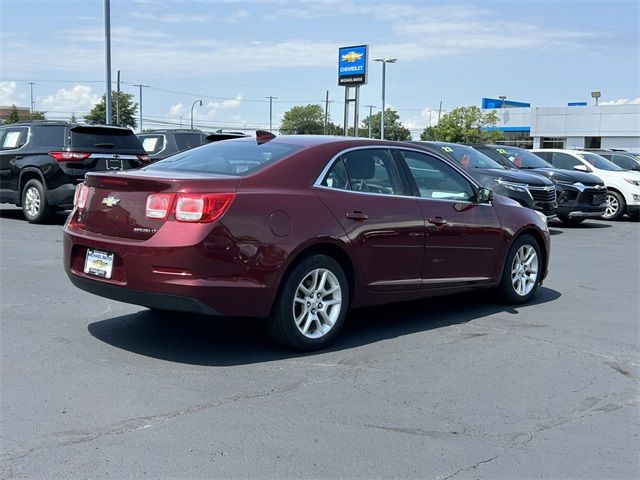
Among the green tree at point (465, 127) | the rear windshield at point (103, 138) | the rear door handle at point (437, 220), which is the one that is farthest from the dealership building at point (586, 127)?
the rear door handle at point (437, 220)

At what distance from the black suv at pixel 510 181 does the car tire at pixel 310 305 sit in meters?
7.85

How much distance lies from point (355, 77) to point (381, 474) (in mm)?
40642

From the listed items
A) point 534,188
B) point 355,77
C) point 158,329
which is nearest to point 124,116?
point 355,77

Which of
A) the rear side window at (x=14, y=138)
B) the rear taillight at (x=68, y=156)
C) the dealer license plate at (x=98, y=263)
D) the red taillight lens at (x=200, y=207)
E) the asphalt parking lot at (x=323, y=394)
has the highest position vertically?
the rear side window at (x=14, y=138)

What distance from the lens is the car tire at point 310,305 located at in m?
5.10

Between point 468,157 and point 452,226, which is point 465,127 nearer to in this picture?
point 468,157

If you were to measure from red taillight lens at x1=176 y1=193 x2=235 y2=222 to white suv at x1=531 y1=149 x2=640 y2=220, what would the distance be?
14288mm

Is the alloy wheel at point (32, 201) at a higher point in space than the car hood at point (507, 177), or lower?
lower

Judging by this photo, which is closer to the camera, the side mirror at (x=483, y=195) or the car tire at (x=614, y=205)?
the side mirror at (x=483, y=195)

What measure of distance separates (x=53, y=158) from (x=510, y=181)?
8.24 metres

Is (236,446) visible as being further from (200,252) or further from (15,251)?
(15,251)

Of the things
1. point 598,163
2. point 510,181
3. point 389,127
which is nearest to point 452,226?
point 510,181

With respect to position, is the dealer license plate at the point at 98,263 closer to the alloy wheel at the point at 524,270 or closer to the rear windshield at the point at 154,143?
the alloy wheel at the point at 524,270

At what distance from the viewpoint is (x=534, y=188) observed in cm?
1346
